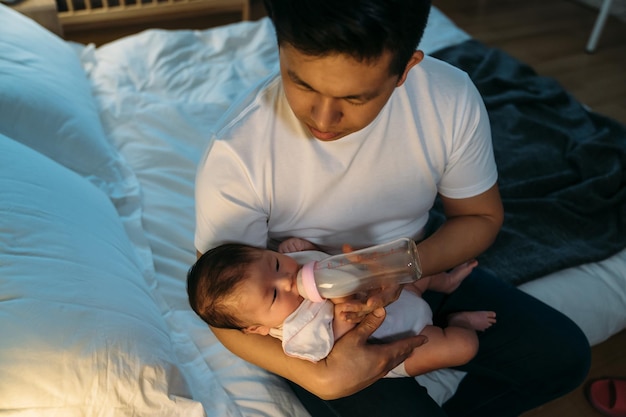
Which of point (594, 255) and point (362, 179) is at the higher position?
point (362, 179)

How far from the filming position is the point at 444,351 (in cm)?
118

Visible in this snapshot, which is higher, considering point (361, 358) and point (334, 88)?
point (334, 88)

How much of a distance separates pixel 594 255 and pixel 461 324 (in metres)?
0.66

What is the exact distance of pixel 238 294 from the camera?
104 centimetres

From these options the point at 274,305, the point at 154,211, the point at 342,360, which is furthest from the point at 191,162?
the point at 342,360

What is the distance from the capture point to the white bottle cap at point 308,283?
104cm

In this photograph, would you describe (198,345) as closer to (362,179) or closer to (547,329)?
(362,179)

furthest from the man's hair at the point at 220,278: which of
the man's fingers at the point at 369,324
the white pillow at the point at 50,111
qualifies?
the white pillow at the point at 50,111

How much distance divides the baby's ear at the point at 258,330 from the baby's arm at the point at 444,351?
0.98 ft

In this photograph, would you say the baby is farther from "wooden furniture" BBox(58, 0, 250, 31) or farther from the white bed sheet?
"wooden furniture" BBox(58, 0, 250, 31)

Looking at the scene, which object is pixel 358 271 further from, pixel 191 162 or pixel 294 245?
pixel 191 162

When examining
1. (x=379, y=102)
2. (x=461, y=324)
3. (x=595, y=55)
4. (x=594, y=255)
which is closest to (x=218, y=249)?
(x=379, y=102)

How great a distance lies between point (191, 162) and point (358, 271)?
3.07 feet

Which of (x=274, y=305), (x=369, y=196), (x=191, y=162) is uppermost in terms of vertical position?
(x=369, y=196)
